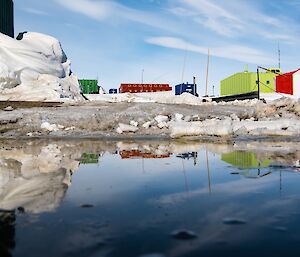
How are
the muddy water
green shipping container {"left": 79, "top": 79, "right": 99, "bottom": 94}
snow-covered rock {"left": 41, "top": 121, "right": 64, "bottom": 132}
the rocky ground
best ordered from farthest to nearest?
1. green shipping container {"left": 79, "top": 79, "right": 99, "bottom": 94}
2. snow-covered rock {"left": 41, "top": 121, "right": 64, "bottom": 132}
3. the rocky ground
4. the muddy water

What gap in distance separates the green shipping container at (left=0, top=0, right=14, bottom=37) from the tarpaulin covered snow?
2323 millimetres

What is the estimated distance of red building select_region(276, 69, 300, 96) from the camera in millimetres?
39906

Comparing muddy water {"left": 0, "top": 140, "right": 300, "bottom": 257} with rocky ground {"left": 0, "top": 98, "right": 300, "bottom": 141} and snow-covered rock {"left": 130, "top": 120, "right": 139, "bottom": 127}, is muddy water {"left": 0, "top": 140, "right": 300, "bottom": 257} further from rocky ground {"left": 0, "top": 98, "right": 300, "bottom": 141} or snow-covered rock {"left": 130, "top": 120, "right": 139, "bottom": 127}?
snow-covered rock {"left": 130, "top": 120, "right": 139, "bottom": 127}

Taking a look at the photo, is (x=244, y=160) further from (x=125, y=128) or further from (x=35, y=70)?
(x=35, y=70)

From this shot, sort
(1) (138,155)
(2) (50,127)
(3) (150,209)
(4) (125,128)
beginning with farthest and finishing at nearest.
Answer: (2) (50,127)
(4) (125,128)
(1) (138,155)
(3) (150,209)

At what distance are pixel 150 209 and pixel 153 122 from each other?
8531 millimetres

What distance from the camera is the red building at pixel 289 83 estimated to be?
131 ft

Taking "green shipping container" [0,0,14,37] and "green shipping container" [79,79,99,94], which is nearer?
"green shipping container" [0,0,14,37]

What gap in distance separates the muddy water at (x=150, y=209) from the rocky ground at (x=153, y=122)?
4.67 meters

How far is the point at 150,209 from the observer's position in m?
2.68

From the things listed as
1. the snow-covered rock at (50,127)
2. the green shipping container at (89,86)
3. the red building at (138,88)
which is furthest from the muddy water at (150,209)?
the red building at (138,88)

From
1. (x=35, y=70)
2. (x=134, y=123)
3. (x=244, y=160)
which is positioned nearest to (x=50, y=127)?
(x=134, y=123)

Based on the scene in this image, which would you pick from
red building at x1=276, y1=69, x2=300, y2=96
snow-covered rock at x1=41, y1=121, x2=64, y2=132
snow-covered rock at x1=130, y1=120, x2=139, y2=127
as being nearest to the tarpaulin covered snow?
snow-covered rock at x1=41, y1=121, x2=64, y2=132

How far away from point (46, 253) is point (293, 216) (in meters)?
1.66
